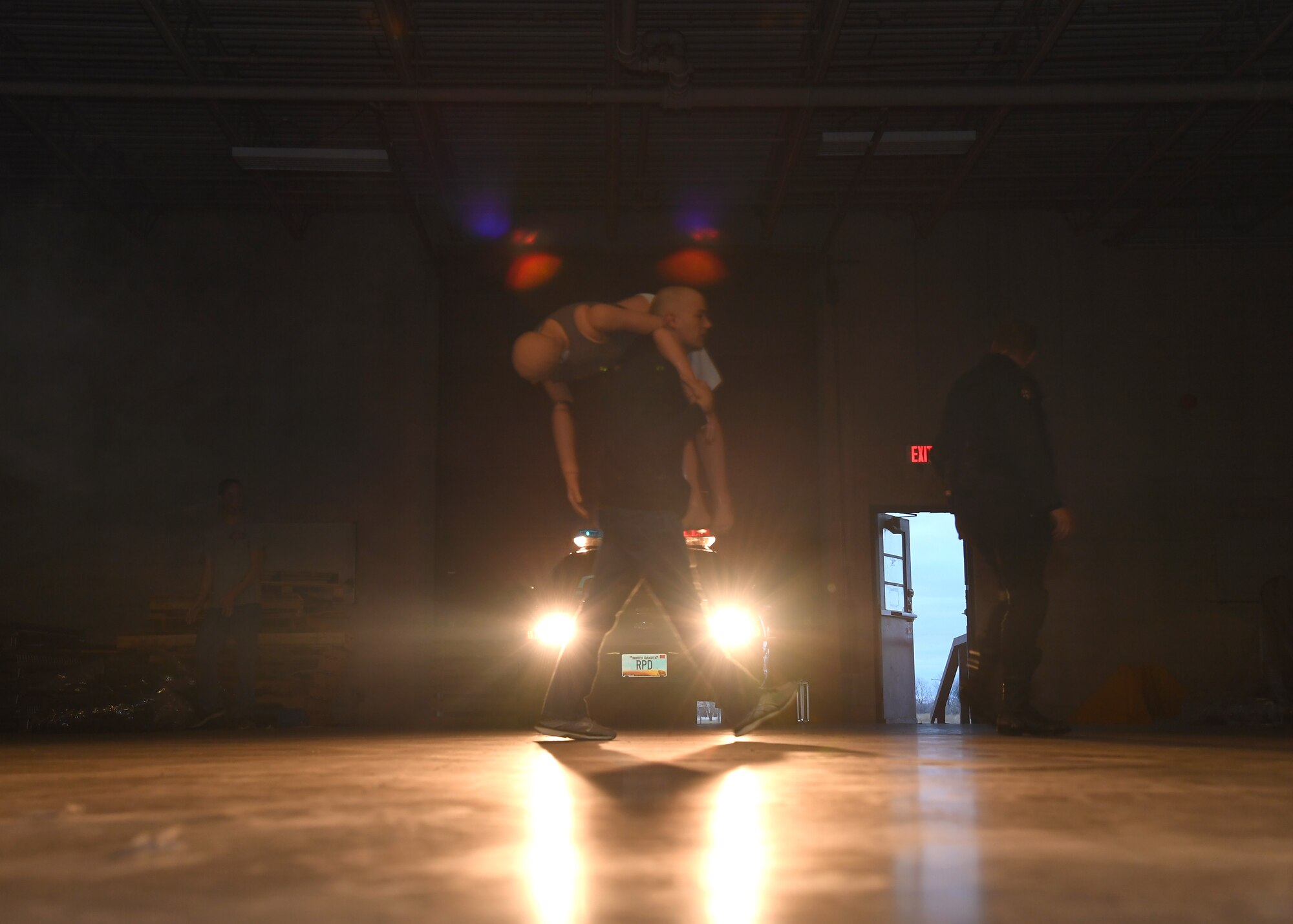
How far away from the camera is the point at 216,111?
11.5 meters

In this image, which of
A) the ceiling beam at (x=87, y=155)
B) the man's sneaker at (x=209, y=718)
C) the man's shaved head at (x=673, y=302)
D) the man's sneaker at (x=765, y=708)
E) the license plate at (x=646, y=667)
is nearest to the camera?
the man's sneaker at (x=765, y=708)

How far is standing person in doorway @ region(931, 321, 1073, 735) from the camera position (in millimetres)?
5316

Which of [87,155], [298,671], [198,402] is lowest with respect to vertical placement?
[298,671]

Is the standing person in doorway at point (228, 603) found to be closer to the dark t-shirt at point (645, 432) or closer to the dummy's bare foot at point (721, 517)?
the dark t-shirt at point (645, 432)

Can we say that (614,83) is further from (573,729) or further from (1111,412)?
(573,729)

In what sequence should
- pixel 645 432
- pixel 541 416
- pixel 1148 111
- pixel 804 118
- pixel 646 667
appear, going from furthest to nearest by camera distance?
pixel 541 416 → pixel 1148 111 → pixel 804 118 → pixel 646 667 → pixel 645 432

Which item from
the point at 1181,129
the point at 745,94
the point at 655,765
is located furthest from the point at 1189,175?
the point at 655,765

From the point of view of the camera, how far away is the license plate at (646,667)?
7508mm

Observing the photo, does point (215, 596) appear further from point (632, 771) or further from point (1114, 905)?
point (1114, 905)

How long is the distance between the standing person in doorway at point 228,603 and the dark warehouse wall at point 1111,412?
7.05m

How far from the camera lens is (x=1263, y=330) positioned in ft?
46.6

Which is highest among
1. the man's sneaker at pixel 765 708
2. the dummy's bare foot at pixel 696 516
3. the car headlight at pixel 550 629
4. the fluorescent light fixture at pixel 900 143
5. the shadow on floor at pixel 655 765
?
the fluorescent light fixture at pixel 900 143

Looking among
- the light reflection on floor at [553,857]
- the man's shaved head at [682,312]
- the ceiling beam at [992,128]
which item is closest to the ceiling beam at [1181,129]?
the ceiling beam at [992,128]

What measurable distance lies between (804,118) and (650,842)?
10.5 metres
